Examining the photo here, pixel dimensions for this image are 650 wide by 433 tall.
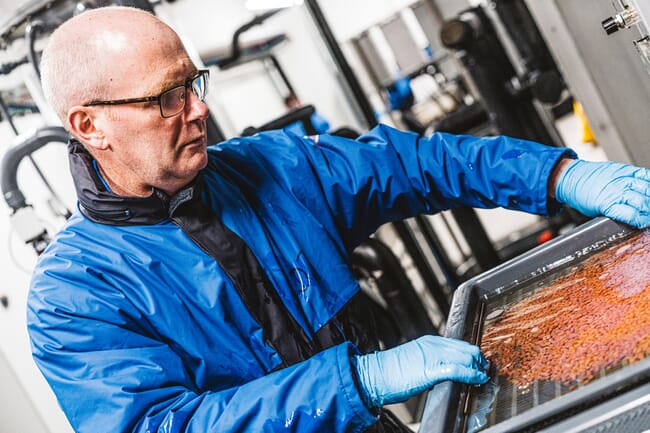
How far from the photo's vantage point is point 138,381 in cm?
97

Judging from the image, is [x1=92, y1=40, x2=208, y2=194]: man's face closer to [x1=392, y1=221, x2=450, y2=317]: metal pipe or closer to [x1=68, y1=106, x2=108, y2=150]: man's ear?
[x1=68, y1=106, x2=108, y2=150]: man's ear

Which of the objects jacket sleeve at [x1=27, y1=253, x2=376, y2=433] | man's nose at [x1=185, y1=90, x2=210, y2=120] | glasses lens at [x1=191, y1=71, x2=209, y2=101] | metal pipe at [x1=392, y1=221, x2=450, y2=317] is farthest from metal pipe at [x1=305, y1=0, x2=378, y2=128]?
jacket sleeve at [x1=27, y1=253, x2=376, y2=433]

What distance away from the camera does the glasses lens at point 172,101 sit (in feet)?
3.92

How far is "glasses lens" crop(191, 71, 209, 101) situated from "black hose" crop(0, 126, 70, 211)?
1210mm

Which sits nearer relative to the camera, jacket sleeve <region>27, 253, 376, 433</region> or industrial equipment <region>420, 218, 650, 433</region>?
industrial equipment <region>420, 218, 650, 433</region>

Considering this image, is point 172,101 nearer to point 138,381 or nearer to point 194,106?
point 194,106

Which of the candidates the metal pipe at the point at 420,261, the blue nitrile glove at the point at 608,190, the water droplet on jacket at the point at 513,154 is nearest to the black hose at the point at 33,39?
the metal pipe at the point at 420,261

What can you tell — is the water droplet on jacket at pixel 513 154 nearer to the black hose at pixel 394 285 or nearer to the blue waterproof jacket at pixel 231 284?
the blue waterproof jacket at pixel 231 284

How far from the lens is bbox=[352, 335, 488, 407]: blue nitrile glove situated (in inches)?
36.0

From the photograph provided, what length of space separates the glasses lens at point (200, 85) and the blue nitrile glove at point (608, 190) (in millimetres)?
814

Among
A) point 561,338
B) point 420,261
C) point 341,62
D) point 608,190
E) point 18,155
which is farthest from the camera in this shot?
point 420,261

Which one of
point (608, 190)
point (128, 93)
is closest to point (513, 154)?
point (608, 190)

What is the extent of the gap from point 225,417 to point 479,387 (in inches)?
16.2

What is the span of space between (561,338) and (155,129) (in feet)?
2.83
